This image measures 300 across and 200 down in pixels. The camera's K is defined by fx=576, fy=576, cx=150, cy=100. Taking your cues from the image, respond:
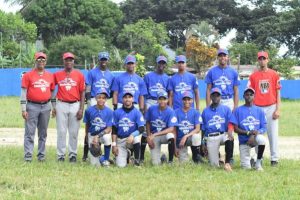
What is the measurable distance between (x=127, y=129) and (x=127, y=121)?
0.45 feet

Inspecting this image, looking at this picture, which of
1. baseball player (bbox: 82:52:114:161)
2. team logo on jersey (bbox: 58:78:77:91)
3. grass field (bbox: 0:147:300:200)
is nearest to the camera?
grass field (bbox: 0:147:300:200)

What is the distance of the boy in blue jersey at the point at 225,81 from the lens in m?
10.1

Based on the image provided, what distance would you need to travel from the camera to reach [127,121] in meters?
9.67

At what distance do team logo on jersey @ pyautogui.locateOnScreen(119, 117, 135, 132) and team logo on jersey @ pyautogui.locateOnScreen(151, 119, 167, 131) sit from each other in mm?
463

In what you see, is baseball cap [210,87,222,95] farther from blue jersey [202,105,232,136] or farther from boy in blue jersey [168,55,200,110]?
boy in blue jersey [168,55,200,110]

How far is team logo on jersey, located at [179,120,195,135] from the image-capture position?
988 centimetres

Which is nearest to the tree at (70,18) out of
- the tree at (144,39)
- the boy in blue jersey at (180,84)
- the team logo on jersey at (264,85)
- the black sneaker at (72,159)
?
the tree at (144,39)

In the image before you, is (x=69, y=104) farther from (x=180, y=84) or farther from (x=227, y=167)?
(x=227, y=167)

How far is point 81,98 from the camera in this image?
10.0m

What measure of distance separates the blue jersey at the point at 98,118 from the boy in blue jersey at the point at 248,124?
206 cm

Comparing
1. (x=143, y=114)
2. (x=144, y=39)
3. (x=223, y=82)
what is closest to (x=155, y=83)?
(x=143, y=114)

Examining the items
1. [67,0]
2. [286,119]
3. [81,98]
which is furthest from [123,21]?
[81,98]

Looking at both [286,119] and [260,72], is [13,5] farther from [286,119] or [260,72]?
[260,72]

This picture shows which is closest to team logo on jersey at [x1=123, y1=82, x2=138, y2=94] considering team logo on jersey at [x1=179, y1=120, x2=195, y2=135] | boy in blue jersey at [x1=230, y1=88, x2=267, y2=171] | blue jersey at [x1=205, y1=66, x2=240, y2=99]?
team logo on jersey at [x1=179, y1=120, x2=195, y2=135]
